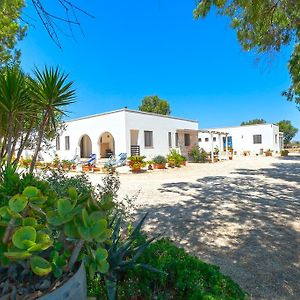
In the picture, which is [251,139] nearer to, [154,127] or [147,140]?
[154,127]

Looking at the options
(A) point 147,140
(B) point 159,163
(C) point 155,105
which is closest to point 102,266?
Answer: (B) point 159,163

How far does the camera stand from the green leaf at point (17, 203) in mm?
1179

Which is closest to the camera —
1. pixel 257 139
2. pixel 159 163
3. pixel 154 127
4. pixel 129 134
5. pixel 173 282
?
pixel 173 282

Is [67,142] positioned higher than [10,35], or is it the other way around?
[10,35]

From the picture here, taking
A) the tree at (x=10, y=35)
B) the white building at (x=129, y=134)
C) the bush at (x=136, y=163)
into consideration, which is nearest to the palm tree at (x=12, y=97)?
the tree at (x=10, y=35)

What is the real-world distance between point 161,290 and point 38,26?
2796 millimetres

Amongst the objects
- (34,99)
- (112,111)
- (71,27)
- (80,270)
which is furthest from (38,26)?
(112,111)

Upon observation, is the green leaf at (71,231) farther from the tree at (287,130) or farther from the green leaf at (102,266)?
the tree at (287,130)

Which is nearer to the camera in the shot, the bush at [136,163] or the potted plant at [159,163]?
the bush at [136,163]

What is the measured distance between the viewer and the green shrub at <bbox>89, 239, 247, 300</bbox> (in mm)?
2029

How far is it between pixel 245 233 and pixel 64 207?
13.7ft

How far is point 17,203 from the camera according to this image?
1.20 m

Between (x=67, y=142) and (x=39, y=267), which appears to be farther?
(x=67, y=142)

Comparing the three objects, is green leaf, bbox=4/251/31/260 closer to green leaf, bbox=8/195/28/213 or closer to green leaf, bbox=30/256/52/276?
green leaf, bbox=30/256/52/276
